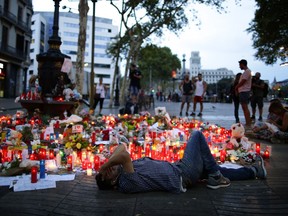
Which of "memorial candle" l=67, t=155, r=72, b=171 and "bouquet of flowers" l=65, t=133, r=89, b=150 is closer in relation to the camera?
"memorial candle" l=67, t=155, r=72, b=171

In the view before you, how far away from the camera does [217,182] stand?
3996 millimetres

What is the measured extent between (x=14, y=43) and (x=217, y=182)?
41010mm

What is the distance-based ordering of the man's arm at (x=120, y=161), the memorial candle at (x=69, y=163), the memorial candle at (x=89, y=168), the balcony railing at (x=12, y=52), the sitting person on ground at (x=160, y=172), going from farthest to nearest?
the balcony railing at (x=12, y=52), the memorial candle at (x=69, y=163), the memorial candle at (x=89, y=168), the sitting person on ground at (x=160, y=172), the man's arm at (x=120, y=161)

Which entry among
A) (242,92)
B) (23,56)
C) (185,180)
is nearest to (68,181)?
(185,180)

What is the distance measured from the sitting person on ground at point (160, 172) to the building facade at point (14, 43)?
3585cm

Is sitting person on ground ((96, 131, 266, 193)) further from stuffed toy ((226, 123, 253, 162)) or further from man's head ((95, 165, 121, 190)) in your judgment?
stuffed toy ((226, 123, 253, 162))

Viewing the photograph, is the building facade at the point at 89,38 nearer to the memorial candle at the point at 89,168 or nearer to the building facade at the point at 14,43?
the building facade at the point at 14,43

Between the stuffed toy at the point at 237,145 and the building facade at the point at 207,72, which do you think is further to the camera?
the building facade at the point at 207,72

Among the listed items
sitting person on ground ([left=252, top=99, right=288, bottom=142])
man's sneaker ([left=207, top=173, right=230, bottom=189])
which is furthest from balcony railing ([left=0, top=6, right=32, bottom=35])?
man's sneaker ([left=207, top=173, right=230, bottom=189])

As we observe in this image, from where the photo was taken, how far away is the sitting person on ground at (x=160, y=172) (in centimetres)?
379

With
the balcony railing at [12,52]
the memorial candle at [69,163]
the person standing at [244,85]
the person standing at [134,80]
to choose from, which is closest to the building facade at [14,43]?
the balcony railing at [12,52]

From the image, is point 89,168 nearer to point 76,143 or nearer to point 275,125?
point 76,143

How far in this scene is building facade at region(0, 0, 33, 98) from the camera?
37.2 m

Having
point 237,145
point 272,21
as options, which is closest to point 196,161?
point 237,145
